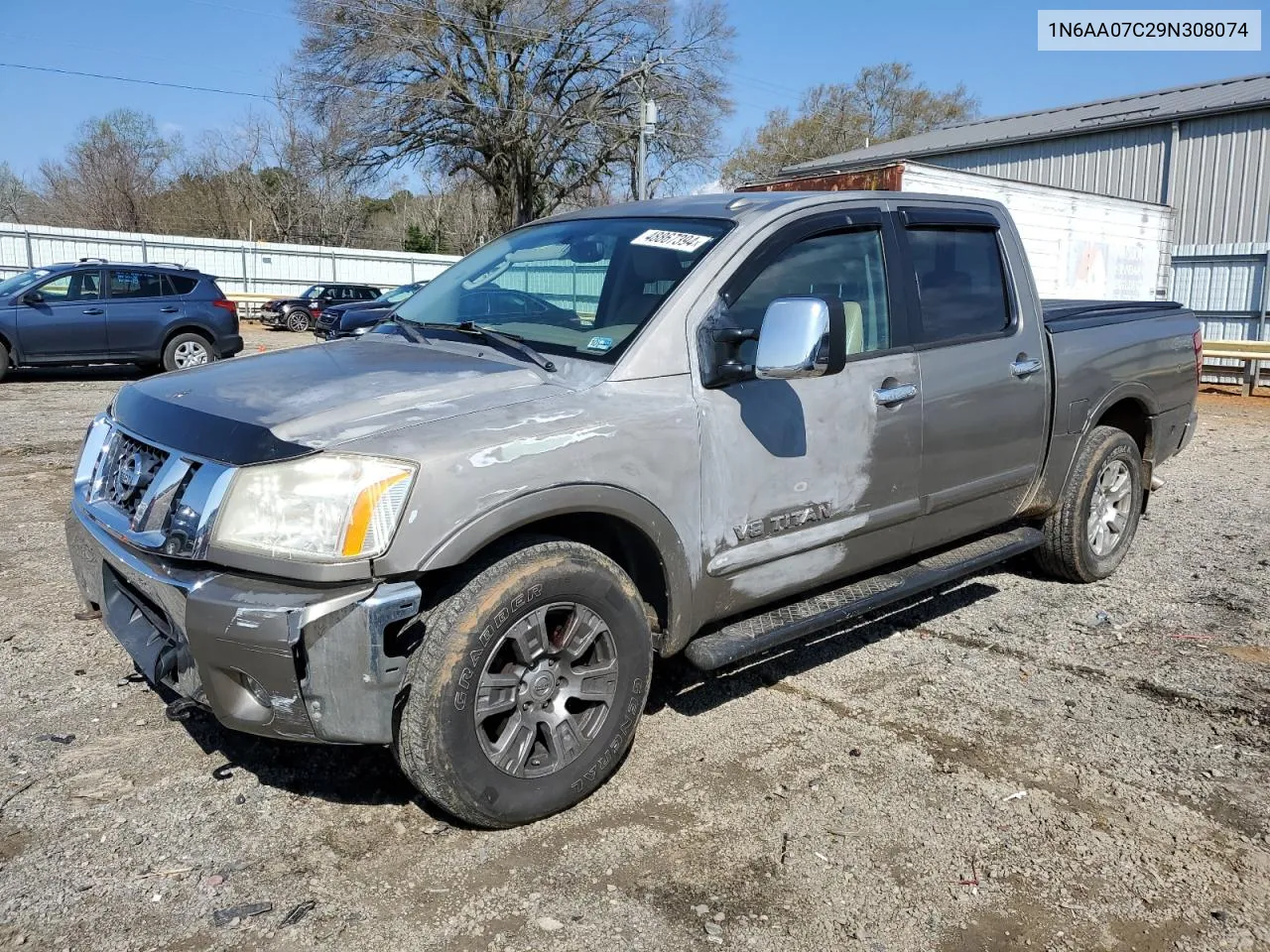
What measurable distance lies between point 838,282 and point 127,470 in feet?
8.61

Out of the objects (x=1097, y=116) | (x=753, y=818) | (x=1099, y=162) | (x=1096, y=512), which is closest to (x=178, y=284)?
(x=1096, y=512)

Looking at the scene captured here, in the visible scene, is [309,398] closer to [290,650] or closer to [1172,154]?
[290,650]

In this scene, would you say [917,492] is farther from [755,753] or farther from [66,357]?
[66,357]

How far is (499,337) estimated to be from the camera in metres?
3.63

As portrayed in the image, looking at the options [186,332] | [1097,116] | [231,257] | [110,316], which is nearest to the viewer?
[110,316]

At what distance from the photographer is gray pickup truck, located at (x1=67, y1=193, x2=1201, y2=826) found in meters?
2.70

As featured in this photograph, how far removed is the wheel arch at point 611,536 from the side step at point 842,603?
143mm

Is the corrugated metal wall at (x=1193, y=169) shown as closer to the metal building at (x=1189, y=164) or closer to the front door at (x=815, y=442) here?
the metal building at (x=1189, y=164)

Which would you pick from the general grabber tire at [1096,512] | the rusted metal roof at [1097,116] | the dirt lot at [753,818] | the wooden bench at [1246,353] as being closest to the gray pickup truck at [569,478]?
the dirt lot at [753,818]

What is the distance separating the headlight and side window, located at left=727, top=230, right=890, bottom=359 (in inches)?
58.3

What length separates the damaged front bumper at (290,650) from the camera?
2.62m

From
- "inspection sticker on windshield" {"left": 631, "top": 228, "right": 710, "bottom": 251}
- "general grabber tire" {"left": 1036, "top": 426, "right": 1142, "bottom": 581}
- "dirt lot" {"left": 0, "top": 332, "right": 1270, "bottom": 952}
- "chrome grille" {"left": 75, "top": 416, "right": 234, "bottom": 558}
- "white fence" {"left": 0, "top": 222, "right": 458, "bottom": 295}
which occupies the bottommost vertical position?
"dirt lot" {"left": 0, "top": 332, "right": 1270, "bottom": 952}

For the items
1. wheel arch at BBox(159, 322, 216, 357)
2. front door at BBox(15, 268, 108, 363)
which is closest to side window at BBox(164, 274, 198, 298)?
wheel arch at BBox(159, 322, 216, 357)

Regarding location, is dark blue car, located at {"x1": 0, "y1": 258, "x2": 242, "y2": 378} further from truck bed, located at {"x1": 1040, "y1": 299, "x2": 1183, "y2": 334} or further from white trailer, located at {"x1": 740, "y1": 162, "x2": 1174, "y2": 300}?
truck bed, located at {"x1": 1040, "y1": 299, "x2": 1183, "y2": 334}
